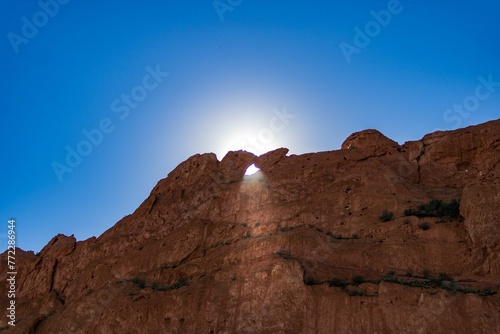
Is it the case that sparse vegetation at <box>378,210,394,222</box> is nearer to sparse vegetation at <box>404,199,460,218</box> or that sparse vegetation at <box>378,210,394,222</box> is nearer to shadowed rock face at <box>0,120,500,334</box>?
shadowed rock face at <box>0,120,500,334</box>

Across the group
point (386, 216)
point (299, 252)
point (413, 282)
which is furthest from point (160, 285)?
point (413, 282)

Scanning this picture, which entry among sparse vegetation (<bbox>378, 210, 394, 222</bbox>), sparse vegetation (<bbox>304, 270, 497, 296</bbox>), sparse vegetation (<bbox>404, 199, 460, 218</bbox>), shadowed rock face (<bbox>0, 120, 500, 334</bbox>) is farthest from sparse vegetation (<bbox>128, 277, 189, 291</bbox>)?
sparse vegetation (<bbox>404, 199, 460, 218</bbox>)

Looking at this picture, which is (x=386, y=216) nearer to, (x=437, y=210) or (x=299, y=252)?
(x=437, y=210)

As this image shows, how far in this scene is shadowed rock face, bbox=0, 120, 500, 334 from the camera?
22312 mm

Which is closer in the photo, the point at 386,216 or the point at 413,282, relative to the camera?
the point at 413,282

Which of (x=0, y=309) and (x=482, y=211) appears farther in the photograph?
(x=0, y=309)

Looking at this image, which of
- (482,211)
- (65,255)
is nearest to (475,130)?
(482,211)

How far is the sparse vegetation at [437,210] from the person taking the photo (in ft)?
85.8

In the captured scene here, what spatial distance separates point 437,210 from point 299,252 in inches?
301

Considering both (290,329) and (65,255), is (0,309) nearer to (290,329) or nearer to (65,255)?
(65,255)

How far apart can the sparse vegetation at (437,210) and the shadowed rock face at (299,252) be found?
0.14 meters

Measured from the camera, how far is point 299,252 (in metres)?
27.0

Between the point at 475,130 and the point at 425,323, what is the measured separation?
1505 centimetres

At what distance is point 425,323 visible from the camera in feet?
66.7
